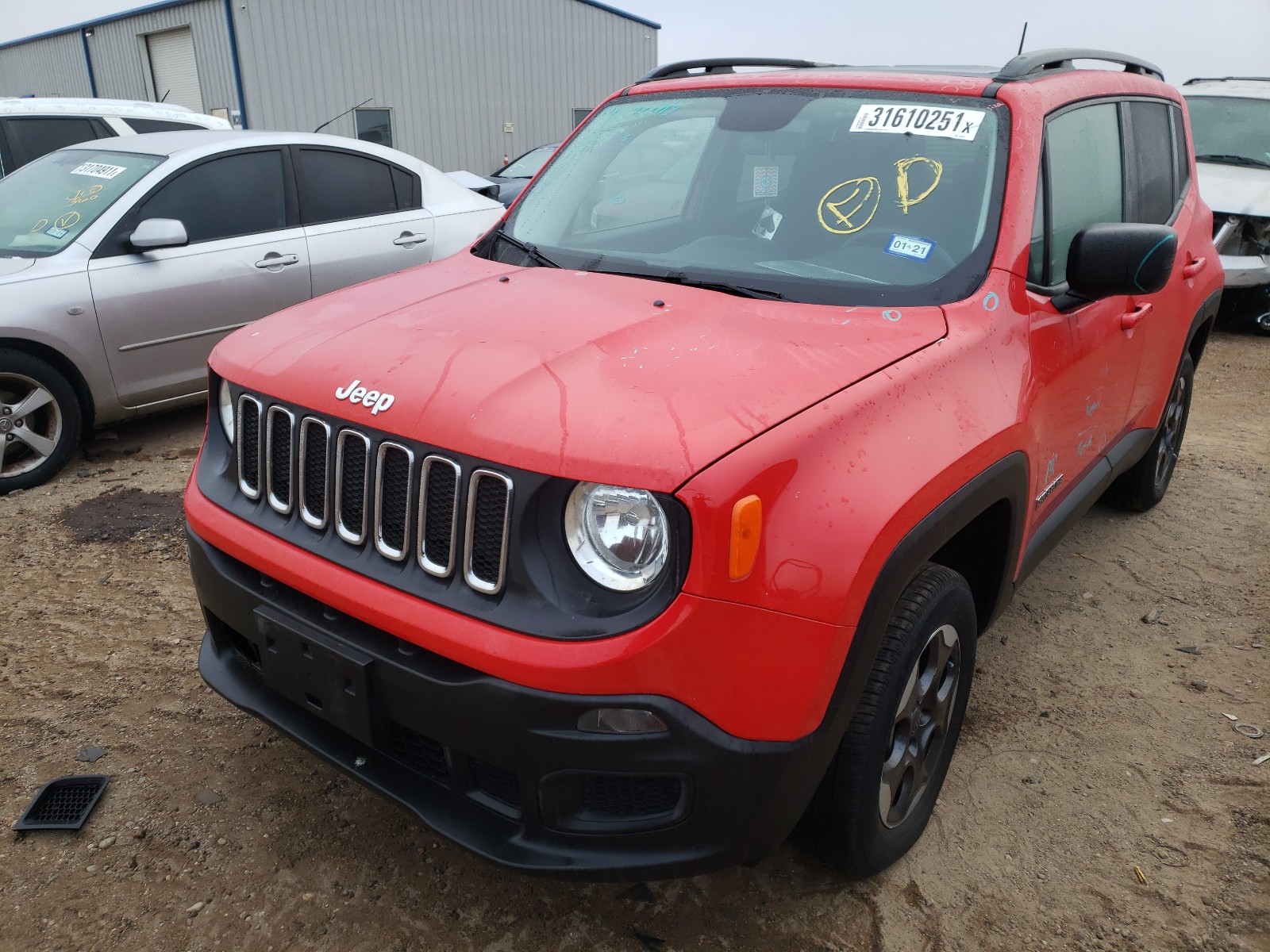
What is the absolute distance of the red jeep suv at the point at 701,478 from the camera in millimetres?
1679

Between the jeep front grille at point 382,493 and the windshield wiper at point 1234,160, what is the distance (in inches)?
357

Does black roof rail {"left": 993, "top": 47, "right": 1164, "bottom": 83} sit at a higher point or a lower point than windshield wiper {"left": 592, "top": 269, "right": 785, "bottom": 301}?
higher

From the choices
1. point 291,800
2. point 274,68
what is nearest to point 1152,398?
point 291,800

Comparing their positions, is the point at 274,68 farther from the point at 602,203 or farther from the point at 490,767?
the point at 490,767

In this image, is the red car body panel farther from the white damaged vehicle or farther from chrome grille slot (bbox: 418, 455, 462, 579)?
the white damaged vehicle

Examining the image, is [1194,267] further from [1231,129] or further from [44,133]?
[44,133]

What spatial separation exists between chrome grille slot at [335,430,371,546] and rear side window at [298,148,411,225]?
13.0 feet

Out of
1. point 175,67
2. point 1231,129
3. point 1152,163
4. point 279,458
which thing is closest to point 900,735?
point 279,458

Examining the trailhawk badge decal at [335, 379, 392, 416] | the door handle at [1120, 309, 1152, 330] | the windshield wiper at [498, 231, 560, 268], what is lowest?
the door handle at [1120, 309, 1152, 330]

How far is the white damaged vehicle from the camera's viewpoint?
807 centimetres

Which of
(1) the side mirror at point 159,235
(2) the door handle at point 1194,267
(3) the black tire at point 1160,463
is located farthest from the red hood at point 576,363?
(3) the black tire at point 1160,463

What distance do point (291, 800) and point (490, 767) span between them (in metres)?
0.99

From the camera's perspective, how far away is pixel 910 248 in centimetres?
243

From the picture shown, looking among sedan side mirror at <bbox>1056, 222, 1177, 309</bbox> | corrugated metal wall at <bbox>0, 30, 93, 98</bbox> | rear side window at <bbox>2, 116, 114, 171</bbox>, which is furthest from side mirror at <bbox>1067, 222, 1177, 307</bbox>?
corrugated metal wall at <bbox>0, 30, 93, 98</bbox>
